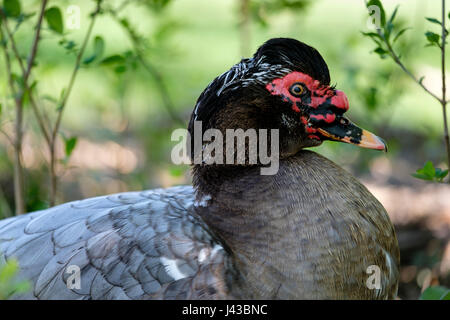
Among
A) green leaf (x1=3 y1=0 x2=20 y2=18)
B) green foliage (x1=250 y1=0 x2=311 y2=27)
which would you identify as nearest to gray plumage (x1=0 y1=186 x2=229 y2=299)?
green leaf (x1=3 y1=0 x2=20 y2=18)

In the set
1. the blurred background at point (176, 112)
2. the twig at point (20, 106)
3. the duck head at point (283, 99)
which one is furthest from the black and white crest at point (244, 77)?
the twig at point (20, 106)

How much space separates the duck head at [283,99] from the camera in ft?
7.65

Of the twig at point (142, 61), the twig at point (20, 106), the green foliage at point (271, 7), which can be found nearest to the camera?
the twig at point (20, 106)

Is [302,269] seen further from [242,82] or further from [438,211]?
[438,211]

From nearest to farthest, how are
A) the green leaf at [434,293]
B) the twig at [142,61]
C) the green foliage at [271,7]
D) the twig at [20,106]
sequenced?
the green leaf at [434,293], the twig at [20,106], the twig at [142,61], the green foliage at [271,7]

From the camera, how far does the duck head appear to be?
233cm

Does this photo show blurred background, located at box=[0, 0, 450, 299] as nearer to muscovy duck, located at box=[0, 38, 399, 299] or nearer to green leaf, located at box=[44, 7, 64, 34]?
green leaf, located at box=[44, 7, 64, 34]

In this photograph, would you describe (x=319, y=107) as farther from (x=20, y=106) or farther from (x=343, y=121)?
(x=20, y=106)

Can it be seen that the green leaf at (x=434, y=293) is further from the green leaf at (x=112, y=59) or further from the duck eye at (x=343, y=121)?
the green leaf at (x=112, y=59)

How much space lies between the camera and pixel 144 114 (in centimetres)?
583

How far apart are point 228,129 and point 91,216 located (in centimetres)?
71

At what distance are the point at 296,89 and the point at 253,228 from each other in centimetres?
59

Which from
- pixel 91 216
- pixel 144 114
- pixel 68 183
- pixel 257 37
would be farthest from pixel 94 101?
pixel 91 216

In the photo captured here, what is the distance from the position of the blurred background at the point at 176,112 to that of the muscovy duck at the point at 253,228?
0.57 meters
